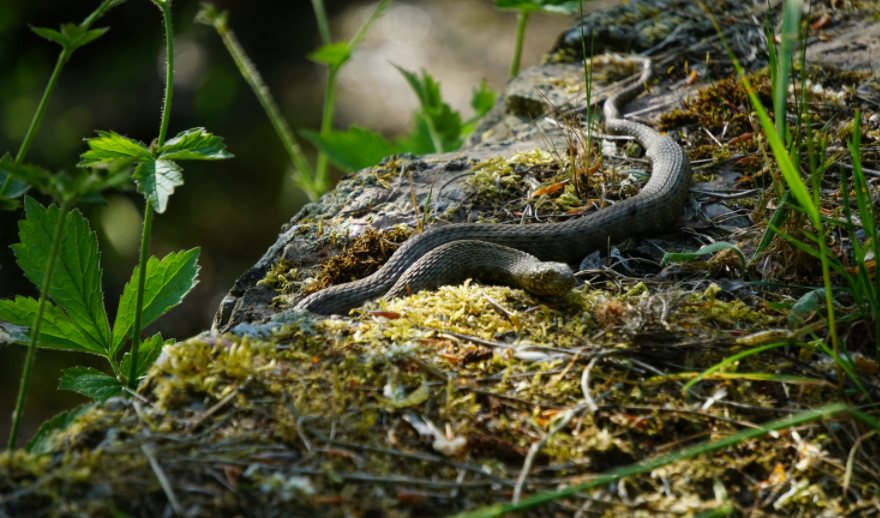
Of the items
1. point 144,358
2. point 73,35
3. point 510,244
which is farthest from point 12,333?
point 510,244

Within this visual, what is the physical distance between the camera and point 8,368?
359 inches

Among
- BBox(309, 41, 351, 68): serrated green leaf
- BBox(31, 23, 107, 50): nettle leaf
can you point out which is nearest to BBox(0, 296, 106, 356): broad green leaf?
BBox(31, 23, 107, 50): nettle leaf

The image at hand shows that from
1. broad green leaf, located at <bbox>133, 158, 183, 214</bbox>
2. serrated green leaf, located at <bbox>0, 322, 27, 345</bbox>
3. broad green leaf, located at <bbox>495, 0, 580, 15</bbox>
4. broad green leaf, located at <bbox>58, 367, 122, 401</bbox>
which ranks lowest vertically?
broad green leaf, located at <bbox>58, 367, 122, 401</bbox>

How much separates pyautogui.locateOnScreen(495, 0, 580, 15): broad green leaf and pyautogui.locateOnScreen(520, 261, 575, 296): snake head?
9.34 ft

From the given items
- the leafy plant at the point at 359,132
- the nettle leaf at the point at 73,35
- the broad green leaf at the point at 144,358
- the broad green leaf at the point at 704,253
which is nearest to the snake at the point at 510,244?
the broad green leaf at the point at 704,253

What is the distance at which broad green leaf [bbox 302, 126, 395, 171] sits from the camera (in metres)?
6.13

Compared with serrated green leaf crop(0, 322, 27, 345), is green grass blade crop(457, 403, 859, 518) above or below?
below

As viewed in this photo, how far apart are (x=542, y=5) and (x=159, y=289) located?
3.72 metres

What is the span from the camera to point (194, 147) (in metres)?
3.37

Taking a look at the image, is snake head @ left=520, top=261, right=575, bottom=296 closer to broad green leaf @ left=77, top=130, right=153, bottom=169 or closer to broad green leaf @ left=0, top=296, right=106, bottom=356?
broad green leaf @ left=77, top=130, right=153, bottom=169

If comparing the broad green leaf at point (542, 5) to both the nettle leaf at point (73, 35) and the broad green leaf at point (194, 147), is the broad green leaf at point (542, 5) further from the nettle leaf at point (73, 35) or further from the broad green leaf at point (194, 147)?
the nettle leaf at point (73, 35)

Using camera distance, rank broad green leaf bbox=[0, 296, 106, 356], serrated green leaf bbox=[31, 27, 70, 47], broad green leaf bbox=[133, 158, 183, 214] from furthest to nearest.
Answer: broad green leaf bbox=[0, 296, 106, 356]
broad green leaf bbox=[133, 158, 183, 214]
serrated green leaf bbox=[31, 27, 70, 47]

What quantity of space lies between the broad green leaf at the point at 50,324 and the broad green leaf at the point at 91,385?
12cm

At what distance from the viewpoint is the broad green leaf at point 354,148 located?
241 inches
